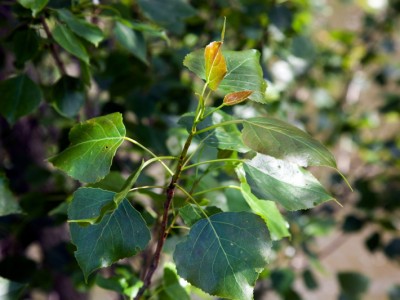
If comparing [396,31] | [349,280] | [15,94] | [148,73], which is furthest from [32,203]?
[396,31]

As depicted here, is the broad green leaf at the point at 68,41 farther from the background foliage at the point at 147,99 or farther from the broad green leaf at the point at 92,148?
the broad green leaf at the point at 92,148

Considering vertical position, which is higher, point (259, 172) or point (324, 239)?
point (259, 172)

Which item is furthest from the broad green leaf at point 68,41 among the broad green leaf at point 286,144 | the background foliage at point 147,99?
the broad green leaf at point 286,144

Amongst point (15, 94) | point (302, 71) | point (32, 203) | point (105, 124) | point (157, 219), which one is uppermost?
point (105, 124)

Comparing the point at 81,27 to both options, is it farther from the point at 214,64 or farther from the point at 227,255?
the point at 227,255

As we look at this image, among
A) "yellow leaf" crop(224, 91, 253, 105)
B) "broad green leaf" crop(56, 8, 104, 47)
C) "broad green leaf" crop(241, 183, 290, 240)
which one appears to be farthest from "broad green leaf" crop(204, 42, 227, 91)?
"broad green leaf" crop(56, 8, 104, 47)

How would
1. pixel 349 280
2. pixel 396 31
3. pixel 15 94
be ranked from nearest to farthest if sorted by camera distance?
pixel 15 94 < pixel 349 280 < pixel 396 31

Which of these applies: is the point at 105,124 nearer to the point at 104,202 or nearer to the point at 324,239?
the point at 104,202

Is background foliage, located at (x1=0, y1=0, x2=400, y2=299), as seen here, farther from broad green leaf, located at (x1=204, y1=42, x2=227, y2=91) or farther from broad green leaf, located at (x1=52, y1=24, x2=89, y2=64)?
broad green leaf, located at (x1=204, y1=42, x2=227, y2=91)
